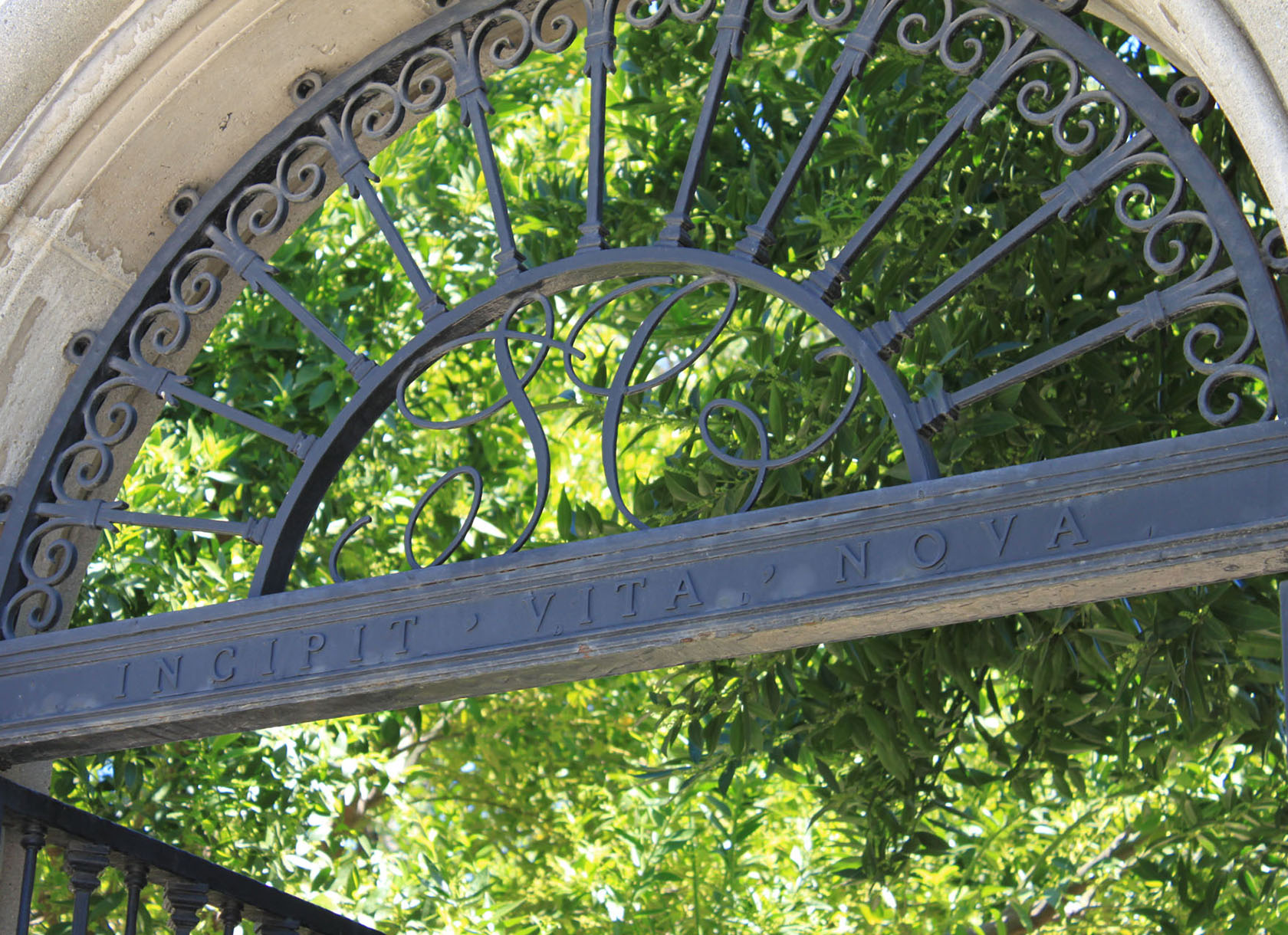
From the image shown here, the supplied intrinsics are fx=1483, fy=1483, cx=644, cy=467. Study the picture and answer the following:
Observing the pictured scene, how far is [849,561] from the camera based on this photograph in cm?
203

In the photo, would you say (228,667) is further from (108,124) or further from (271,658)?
(108,124)

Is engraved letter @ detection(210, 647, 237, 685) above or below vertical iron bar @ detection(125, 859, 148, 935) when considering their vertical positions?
above

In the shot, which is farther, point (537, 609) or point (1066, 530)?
point (537, 609)

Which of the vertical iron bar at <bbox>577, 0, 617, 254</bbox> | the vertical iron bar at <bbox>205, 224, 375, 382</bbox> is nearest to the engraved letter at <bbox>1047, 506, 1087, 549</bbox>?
the vertical iron bar at <bbox>577, 0, 617, 254</bbox>

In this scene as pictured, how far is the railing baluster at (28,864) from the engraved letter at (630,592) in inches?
45.2

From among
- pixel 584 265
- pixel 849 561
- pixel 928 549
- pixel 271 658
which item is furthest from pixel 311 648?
pixel 928 549

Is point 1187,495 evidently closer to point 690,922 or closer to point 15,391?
point 15,391

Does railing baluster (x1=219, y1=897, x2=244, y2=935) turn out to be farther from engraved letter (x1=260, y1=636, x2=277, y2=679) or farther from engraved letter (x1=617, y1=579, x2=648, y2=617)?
engraved letter (x1=617, y1=579, x2=648, y2=617)

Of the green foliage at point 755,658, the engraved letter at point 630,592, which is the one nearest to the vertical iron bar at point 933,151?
the engraved letter at point 630,592

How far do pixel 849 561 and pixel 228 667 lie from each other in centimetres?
103

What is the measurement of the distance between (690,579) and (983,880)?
448cm

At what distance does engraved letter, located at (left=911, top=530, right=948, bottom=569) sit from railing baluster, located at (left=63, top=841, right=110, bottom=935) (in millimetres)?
1518

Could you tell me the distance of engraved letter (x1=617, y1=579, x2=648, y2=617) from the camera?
214cm

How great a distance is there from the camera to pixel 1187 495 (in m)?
1.86
